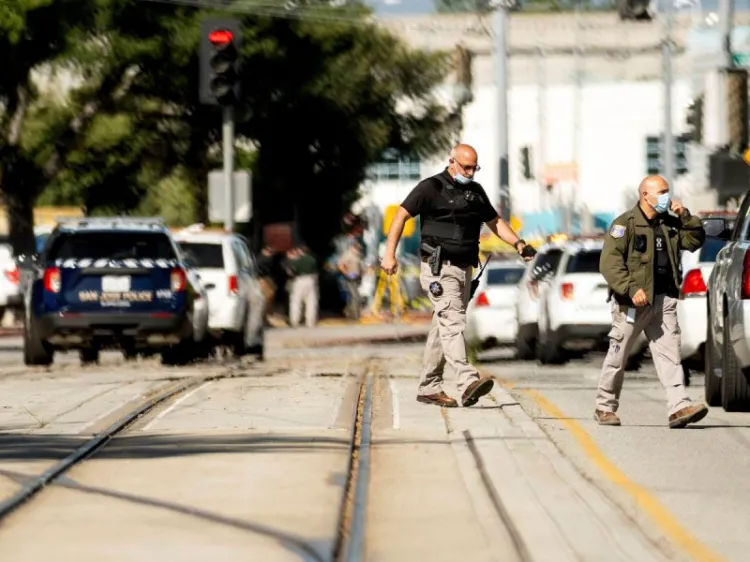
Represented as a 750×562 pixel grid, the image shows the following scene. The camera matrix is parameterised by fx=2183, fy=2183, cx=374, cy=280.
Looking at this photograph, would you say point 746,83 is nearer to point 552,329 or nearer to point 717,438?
point 552,329

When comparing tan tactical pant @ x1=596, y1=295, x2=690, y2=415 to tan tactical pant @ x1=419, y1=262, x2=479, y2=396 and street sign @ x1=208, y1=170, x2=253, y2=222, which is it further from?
street sign @ x1=208, y1=170, x2=253, y2=222

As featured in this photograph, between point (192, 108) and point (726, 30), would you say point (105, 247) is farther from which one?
point (192, 108)

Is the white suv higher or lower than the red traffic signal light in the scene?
lower

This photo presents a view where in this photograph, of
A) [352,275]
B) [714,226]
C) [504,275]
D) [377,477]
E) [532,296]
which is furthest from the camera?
[352,275]

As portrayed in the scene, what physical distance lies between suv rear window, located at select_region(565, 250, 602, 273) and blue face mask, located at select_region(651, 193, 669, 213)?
10.9 metres

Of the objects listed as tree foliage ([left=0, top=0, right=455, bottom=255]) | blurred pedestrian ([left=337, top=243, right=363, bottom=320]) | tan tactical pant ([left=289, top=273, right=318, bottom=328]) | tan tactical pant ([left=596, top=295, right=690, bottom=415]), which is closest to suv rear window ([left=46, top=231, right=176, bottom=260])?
tan tactical pant ([left=596, top=295, right=690, bottom=415])

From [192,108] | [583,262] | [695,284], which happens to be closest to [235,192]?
[583,262]

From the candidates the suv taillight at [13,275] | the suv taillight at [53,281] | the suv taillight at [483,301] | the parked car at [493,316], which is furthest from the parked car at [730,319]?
the suv taillight at [13,275]

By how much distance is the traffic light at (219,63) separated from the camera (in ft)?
92.2

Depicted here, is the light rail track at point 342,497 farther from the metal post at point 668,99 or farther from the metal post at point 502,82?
the metal post at point 668,99

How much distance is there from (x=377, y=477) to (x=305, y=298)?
32232 mm

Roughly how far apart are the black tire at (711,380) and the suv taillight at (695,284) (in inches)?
122

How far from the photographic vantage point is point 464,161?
15.3 meters

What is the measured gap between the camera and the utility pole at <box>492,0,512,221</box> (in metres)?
35.5
